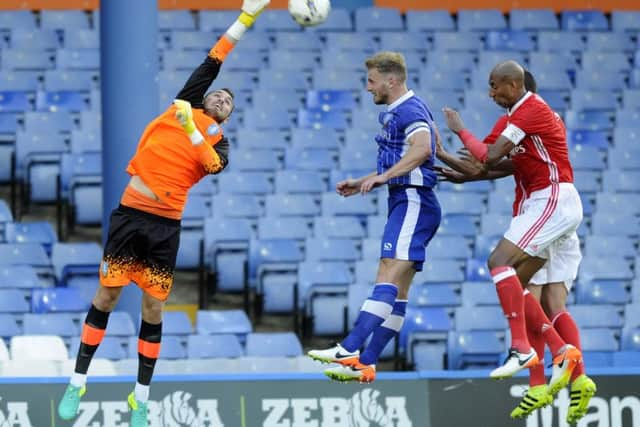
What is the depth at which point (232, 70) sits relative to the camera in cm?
1731

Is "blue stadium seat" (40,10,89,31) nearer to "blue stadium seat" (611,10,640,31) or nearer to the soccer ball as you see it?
"blue stadium seat" (611,10,640,31)

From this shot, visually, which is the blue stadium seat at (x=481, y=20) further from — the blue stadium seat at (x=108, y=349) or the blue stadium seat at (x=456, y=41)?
the blue stadium seat at (x=108, y=349)

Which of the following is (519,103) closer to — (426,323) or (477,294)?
(426,323)

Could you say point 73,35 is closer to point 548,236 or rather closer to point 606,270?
point 606,270

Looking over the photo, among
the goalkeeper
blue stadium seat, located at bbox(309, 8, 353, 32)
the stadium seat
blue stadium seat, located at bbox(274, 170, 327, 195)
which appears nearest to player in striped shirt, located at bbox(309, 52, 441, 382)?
the goalkeeper

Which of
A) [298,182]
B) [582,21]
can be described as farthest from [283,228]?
[582,21]

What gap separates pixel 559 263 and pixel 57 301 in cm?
510

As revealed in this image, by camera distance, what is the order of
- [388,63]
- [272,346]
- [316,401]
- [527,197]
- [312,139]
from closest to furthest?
1. [388,63]
2. [527,197]
3. [316,401]
4. [272,346]
5. [312,139]

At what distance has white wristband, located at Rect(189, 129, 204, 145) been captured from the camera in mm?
9156

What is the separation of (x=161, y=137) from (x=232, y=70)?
7907 millimetres

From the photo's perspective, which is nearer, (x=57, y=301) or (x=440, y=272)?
(x=57, y=301)

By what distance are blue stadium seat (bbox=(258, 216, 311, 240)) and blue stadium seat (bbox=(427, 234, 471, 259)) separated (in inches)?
47.1

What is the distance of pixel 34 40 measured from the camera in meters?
17.3

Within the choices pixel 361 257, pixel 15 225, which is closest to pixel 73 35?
pixel 15 225
